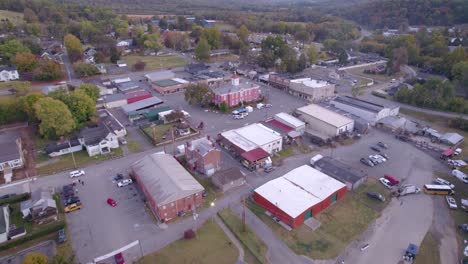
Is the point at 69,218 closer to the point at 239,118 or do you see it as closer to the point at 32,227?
the point at 32,227

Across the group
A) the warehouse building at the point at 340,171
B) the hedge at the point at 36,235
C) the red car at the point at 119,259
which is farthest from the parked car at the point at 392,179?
the hedge at the point at 36,235

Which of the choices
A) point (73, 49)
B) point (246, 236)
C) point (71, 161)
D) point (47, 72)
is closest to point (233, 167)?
point (246, 236)

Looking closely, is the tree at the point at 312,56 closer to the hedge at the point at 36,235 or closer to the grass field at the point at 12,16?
the hedge at the point at 36,235

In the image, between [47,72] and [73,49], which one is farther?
[73,49]

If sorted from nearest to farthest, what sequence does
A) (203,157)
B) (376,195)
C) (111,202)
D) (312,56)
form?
(111,202), (376,195), (203,157), (312,56)

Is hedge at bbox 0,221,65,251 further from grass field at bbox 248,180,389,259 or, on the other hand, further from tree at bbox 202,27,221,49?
tree at bbox 202,27,221,49

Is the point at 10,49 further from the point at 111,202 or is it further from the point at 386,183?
the point at 386,183

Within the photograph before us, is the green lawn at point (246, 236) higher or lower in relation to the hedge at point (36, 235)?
lower
